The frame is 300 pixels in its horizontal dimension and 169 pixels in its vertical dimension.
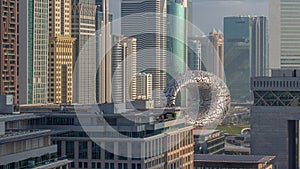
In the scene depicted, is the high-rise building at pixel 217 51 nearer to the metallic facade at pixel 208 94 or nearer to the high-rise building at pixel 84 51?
the high-rise building at pixel 84 51

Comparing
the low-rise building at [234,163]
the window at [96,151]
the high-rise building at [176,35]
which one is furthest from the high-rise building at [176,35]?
the window at [96,151]

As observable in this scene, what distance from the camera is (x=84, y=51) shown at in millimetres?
70312

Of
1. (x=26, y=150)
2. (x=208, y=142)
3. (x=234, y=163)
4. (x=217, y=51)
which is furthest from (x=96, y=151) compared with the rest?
(x=217, y=51)

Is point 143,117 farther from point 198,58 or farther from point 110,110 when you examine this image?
point 198,58

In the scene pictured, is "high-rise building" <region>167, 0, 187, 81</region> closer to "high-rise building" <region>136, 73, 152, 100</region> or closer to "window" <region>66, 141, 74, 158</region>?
"high-rise building" <region>136, 73, 152, 100</region>

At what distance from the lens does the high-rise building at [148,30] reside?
85.9m

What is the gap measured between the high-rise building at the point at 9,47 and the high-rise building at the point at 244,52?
83.2 metres

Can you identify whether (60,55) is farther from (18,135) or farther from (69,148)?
(18,135)

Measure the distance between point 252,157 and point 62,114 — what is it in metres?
12.6

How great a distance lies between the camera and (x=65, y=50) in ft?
216

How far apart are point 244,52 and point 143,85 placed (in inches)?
2907

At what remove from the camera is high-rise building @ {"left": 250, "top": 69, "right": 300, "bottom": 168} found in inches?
1668

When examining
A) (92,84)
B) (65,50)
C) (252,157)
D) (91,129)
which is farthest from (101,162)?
(92,84)

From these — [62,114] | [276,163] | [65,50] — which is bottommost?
[276,163]
